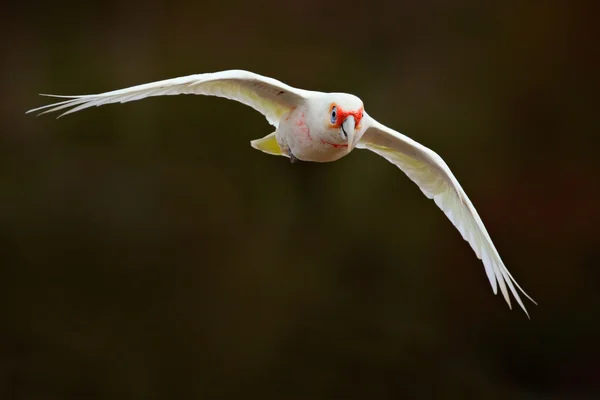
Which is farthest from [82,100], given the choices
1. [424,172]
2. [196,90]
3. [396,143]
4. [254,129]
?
[254,129]

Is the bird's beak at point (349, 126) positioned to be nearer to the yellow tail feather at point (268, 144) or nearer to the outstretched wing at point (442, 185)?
the outstretched wing at point (442, 185)

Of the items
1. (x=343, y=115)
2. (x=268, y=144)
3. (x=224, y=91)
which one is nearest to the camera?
(x=343, y=115)

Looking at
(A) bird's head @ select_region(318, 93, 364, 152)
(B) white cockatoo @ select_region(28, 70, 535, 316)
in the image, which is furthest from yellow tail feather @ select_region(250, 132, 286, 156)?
(A) bird's head @ select_region(318, 93, 364, 152)

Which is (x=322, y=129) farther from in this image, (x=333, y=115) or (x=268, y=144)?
(x=268, y=144)

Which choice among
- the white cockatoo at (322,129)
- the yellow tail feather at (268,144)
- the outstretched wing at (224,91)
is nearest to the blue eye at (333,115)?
the white cockatoo at (322,129)

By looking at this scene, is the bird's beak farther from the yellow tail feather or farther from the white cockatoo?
the yellow tail feather

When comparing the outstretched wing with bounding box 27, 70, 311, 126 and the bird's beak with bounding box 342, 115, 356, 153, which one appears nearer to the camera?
the outstretched wing with bounding box 27, 70, 311, 126

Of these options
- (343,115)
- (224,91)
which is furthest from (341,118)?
(224,91)
